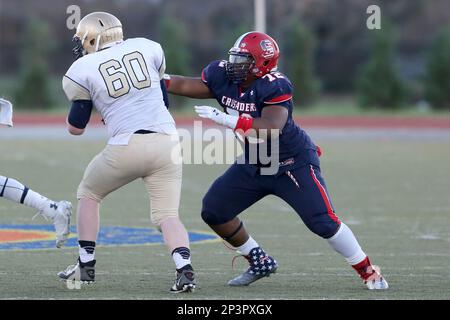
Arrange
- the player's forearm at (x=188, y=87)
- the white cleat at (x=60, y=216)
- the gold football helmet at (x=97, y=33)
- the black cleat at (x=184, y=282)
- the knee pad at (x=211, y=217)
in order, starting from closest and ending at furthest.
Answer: the black cleat at (x=184, y=282)
the gold football helmet at (x=97, y=33)
the white cleat at (x=60, y=216)
the knee pad at (x=211, y=217)
the player's forearm at (x=188, y=87)

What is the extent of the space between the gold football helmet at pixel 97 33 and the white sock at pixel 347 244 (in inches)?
72.6

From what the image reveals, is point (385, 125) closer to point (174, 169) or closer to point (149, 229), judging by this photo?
point (149, 229)

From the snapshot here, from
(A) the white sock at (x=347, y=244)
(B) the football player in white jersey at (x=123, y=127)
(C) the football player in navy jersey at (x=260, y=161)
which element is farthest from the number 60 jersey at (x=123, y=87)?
(A) the white sock at (x=347, y=244)

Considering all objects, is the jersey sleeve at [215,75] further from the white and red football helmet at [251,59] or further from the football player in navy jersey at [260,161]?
the white and red football helmet at [251,59]

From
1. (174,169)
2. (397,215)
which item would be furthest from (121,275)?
(397,215)

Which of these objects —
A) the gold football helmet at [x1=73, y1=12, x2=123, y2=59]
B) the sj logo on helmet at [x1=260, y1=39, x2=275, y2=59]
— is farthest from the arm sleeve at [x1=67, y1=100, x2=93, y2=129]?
the sj logo on helmet at [x1=260, y1=39, x2=275, y2=59]

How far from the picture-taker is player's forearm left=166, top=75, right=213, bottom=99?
7.21 meters

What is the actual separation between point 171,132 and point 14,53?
37979 millimetres

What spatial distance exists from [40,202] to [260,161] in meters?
1.44

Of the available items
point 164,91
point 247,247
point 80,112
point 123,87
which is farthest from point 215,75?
point 247,247

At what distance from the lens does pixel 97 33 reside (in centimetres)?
666

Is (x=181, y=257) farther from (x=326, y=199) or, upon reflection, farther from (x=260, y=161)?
(x=326, y=199)

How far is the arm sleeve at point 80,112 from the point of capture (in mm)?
6574

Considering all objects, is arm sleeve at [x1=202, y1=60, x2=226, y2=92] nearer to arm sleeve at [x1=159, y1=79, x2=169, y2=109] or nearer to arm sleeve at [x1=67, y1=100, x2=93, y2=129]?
arm sleeve at [x1=159, y1=79, x2=169, y2=109]
